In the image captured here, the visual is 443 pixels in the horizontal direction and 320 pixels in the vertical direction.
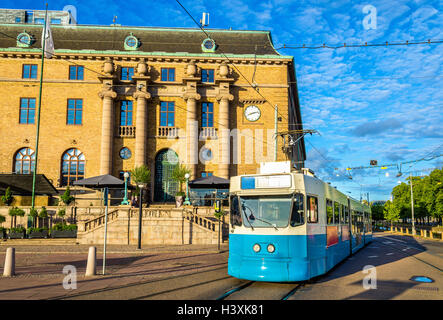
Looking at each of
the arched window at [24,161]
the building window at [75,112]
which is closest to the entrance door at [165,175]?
the building window at [75,112]

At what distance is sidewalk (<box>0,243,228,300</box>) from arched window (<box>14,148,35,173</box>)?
1619 centimetres

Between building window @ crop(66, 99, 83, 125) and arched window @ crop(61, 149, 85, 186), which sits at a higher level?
building window @ crop(66, 99, 83, 125)

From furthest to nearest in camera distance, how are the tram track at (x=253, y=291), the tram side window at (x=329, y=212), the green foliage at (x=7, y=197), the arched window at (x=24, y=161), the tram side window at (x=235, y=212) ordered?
1. the arched window at (x=24, y=161)
2. the green foliage at (x=7, y=197)
3. the tram side window at (x=329, y=212)
4. the tram side window at (x=235, y=212)
5. the tram track at (x=253, y=291)

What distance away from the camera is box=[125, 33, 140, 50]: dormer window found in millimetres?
39331

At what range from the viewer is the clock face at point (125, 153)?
123 ft

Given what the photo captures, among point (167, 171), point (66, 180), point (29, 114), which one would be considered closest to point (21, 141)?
point (29, 114)

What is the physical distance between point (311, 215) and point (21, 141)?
33.9 m

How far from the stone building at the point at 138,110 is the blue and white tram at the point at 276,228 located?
2569 cm

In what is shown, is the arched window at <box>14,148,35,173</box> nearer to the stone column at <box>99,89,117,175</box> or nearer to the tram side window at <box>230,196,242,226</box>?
the stone column at <box>99,89,117,175</box>

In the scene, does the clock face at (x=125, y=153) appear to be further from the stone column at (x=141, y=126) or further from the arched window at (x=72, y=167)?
the arched window at (x=72, y=167)

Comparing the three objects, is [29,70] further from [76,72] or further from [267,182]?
[267,182]

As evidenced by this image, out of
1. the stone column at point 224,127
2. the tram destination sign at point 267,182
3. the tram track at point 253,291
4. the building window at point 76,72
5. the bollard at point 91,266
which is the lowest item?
the tram track at point 253,291

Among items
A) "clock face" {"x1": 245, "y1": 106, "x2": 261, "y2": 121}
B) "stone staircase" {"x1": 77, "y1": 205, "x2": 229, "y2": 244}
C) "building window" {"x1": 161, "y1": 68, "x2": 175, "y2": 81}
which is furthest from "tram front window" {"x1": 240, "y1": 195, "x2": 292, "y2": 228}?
"building window" {"x1": 161, "y1": 68, "x2": 175, "y2": 81}

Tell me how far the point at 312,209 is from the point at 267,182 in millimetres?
1509
